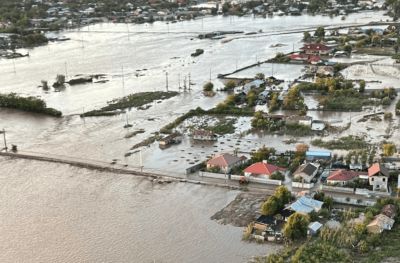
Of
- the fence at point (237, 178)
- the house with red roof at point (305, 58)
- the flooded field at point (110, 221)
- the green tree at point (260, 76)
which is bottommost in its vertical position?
the flooded field at point (110, 221)

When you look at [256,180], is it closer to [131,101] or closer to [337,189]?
[337,189]

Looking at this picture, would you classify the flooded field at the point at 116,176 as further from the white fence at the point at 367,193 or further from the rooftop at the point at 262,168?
the white fence at the point at 367,193

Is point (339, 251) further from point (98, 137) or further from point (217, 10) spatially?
point (217, 10)

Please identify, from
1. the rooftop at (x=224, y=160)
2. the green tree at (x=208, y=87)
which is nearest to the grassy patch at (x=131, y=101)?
the green tree at (x=208, y=87)

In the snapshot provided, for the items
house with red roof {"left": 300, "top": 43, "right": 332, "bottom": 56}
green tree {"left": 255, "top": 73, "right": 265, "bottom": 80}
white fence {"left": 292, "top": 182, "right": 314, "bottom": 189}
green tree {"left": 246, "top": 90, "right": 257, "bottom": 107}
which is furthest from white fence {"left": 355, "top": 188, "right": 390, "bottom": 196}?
house with red roof {"left": 300, "top": 43, "right": 332, "bottom": 56}

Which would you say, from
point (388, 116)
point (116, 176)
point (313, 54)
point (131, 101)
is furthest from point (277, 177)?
point (313, 54)

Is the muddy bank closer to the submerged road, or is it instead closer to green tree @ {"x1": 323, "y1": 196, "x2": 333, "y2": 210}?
the submerged road
